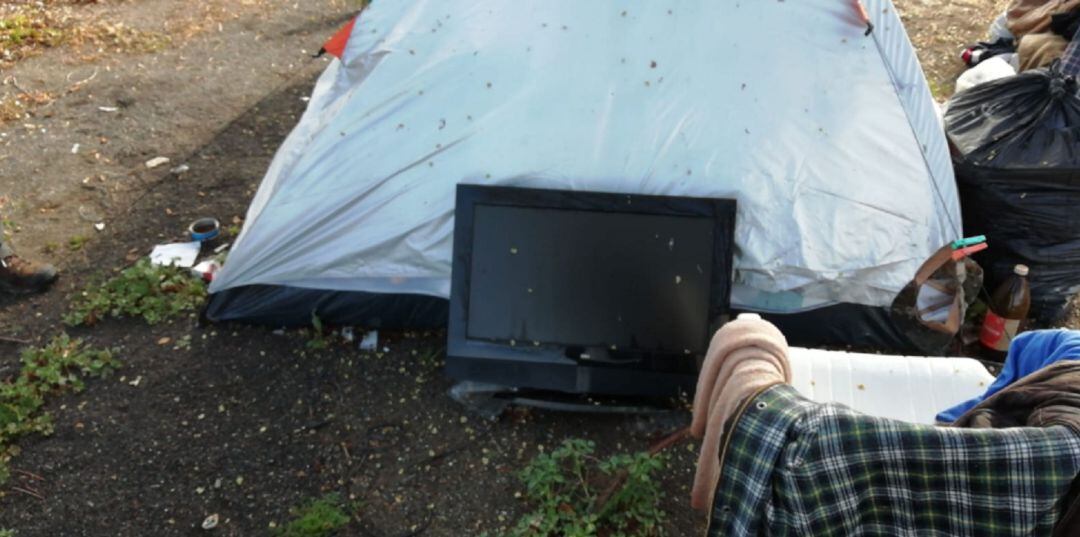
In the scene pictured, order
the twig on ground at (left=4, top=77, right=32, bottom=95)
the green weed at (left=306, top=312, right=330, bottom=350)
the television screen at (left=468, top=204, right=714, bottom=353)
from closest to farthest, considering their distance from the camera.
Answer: the television screen at (left=468, top=204, right=714, bottom=353) → the green weed at (left=306, top=312, right=330, bottom=350) → the twig on ground at (left=4, top=77, right=32, bottom=95)

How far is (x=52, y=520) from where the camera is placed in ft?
9.61

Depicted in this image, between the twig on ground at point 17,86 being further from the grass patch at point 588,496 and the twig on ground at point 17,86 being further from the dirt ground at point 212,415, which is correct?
the grass patch at point 588,496

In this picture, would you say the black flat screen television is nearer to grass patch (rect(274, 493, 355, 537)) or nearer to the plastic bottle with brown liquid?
grass patch (rect(274, 493, 355, 537))

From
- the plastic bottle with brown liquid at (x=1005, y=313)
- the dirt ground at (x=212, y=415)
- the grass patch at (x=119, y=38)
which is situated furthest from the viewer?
the grass patch at (x=119, y=38)

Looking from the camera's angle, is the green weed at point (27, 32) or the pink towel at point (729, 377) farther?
the green weed at point (27, 32)

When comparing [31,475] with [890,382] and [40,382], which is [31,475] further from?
[890,382]

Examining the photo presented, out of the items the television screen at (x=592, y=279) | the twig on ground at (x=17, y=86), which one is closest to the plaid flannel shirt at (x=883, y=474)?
the television screen at (x=592, y=279)

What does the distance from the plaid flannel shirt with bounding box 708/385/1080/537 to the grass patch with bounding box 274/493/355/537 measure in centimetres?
164

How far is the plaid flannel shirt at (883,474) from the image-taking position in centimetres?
160

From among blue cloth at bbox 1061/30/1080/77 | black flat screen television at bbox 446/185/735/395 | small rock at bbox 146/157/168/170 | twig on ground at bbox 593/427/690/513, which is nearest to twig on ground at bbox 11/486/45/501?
black flat screen television at bbox 446/185/735/395

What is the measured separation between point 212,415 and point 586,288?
1.58 meters

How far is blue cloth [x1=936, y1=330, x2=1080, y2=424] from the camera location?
6.40ft

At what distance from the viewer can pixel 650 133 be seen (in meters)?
3.21

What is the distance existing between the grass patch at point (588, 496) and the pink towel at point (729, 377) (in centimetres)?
77
